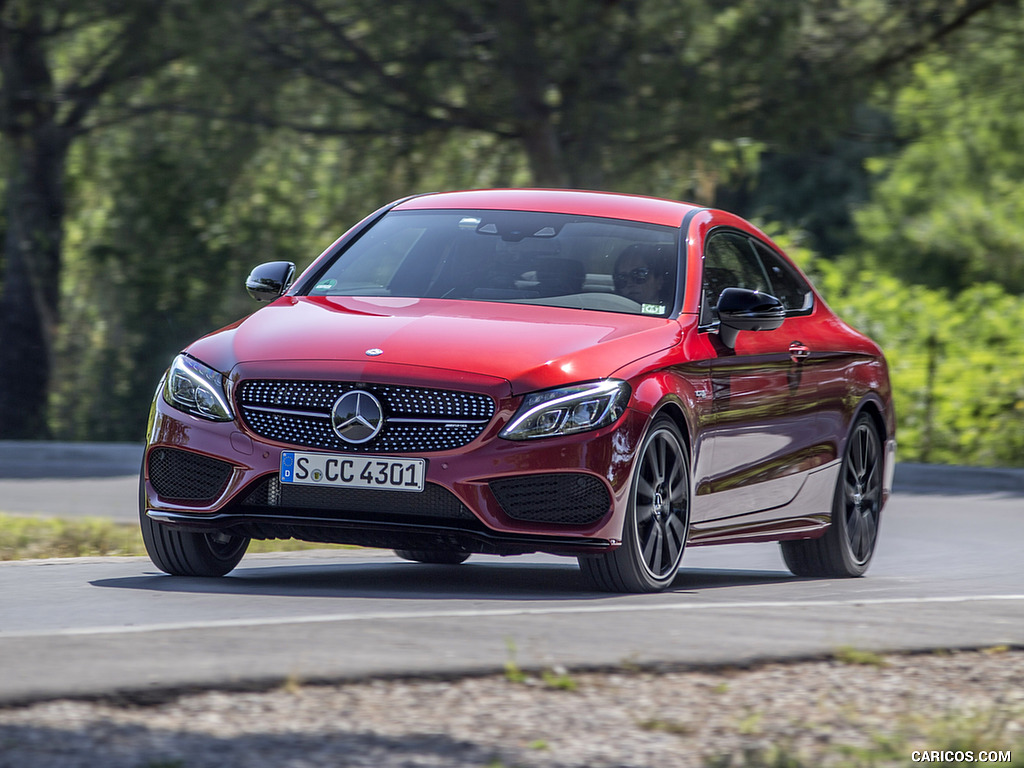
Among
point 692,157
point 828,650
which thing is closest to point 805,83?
point 692,157

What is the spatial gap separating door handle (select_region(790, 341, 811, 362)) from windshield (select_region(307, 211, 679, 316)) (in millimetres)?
830

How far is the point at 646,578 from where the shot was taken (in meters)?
7.20

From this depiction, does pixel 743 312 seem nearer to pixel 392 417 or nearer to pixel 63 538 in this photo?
pixel 392 417

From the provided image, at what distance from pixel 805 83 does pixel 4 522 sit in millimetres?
9077

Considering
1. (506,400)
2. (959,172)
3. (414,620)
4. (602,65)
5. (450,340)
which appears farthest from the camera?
(959,172)

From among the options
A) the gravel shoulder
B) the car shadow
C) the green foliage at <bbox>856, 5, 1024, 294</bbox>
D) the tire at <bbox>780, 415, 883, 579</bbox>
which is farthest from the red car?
the green foliage at <bbox>856, 5, 1024, 294</bbox>

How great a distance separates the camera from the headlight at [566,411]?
22.2 feet

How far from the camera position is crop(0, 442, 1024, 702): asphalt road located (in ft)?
16.6

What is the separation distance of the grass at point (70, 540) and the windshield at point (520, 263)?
7.50 feet

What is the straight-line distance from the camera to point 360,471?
6.79 metres

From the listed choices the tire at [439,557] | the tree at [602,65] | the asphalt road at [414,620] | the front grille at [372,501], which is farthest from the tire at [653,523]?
the tree at [602,65]

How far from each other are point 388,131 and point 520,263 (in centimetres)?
1019

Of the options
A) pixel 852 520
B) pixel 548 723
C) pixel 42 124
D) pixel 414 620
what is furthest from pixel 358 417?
pixel 42 124

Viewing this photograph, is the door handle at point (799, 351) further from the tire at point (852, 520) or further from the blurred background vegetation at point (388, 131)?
the blurred background vegetation at point (388, 131)
